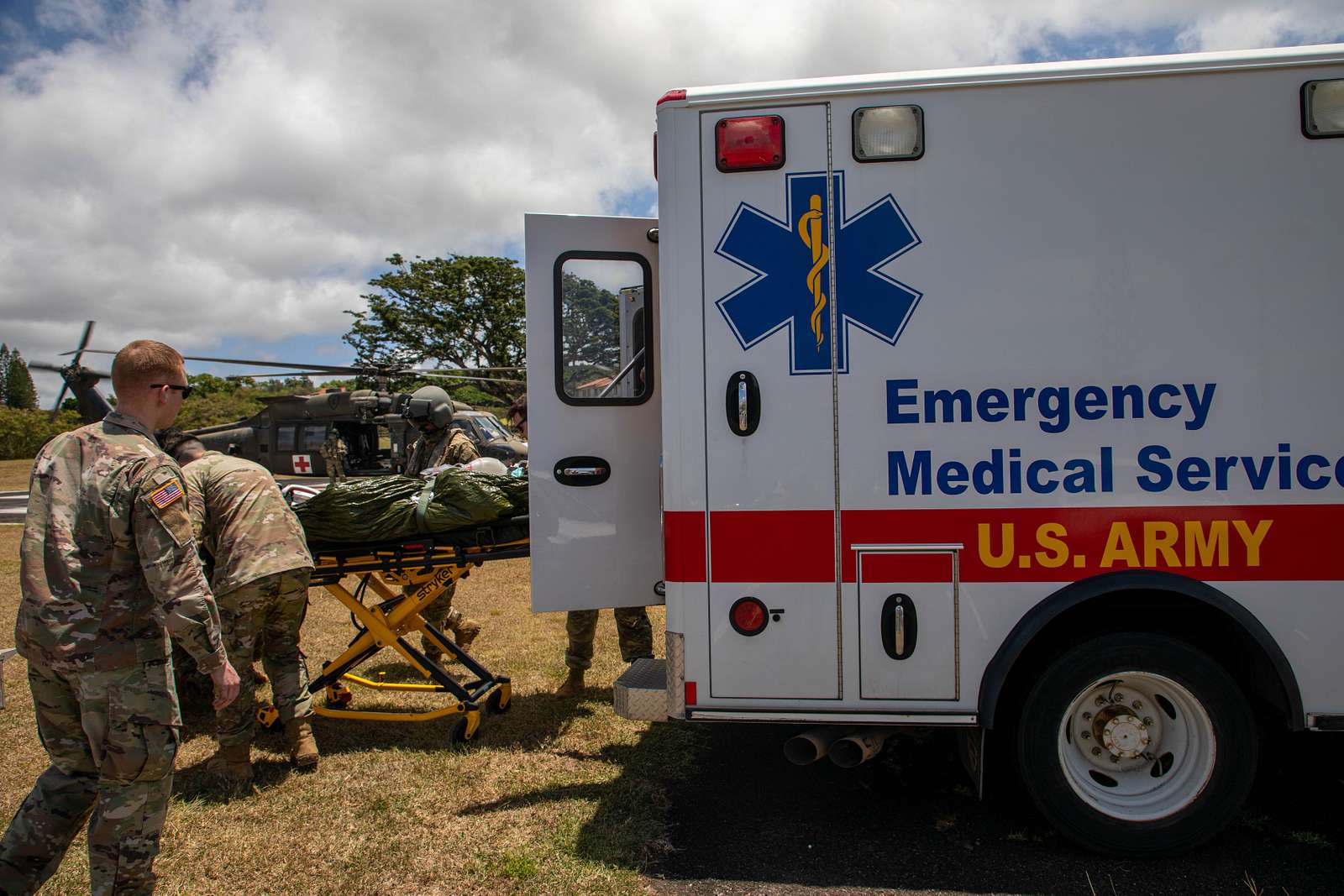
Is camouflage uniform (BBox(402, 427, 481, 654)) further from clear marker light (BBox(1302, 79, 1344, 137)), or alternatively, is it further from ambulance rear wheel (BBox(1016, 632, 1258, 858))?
clear marker light (BBox(1302, 79, 1344, 137))

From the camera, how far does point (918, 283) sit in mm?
3061

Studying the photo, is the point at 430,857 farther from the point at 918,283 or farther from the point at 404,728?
the point at 918,283

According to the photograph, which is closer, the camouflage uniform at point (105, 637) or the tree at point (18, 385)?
the camouflage uniform at point (105, 637)

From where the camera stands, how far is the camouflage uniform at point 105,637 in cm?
252

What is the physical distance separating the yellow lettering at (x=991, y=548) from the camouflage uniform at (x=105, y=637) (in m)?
2.69

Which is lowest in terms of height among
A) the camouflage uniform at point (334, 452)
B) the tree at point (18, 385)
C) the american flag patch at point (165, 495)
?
the american flag patch at point (165, 495)

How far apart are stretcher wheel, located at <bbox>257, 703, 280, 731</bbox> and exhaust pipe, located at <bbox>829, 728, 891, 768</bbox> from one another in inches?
124

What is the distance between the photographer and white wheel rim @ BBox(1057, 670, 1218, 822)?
10.2ft

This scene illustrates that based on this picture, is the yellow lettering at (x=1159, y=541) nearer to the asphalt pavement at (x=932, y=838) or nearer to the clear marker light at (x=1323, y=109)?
the asphalt pavement at (x=932, y=838)

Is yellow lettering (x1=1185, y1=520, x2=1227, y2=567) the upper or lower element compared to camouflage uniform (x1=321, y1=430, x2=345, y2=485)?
lower

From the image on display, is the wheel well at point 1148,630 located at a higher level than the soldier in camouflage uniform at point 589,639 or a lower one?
higher

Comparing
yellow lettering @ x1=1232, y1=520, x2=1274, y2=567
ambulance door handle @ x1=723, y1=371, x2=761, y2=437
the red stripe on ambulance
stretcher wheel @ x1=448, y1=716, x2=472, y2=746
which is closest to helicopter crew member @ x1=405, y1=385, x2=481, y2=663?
stretcher wheel @ x1=448, y1=716, x2=472, y2=746

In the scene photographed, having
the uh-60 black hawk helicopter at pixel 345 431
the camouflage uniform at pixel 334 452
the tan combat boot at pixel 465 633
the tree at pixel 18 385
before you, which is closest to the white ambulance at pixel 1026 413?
the tan combat boot at pixel 465 633

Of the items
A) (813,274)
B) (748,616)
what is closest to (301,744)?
(748,616)
